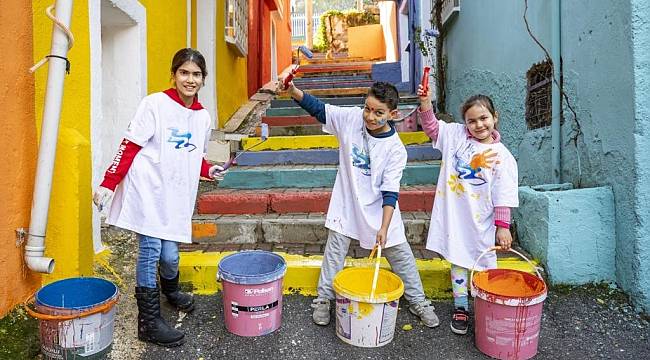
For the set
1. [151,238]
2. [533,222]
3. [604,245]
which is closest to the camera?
[151,238]

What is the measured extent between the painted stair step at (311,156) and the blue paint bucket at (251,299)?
2.78m

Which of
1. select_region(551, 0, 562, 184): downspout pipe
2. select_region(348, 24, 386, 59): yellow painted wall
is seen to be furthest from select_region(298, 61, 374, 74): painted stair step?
select_region(551, 0, 562, 184): downspout pipe

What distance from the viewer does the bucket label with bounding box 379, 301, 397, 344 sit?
102 inches

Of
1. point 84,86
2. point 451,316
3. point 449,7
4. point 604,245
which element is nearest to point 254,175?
point 84,86

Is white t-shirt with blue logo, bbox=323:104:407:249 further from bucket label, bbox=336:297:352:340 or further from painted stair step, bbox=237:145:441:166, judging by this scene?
painted stair step, bbox=237:145:441:166

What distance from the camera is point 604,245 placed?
3119 mm

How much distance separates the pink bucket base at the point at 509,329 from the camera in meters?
2.44

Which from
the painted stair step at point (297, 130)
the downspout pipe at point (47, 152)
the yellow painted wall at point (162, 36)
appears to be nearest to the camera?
the downspout pipe at point (47, 152)

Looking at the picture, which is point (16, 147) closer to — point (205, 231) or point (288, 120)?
point (205, 231)

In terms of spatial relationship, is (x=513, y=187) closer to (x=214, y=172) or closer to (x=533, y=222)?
(x=533, y=222)

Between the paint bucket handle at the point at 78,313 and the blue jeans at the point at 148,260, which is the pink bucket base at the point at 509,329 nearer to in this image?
the blue jeans at the point at 148,260

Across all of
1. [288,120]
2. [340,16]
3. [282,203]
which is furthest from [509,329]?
[340,16]

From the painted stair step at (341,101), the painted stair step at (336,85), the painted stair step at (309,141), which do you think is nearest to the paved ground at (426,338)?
the painted stair step at (309,141)

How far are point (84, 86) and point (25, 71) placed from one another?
1.96 ft
